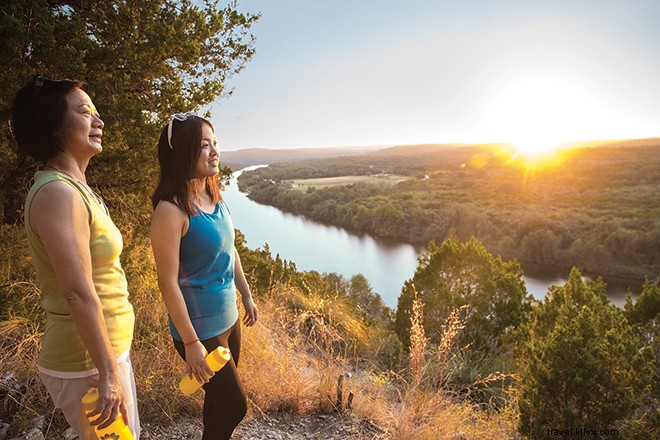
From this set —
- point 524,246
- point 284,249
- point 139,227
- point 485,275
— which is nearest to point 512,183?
point 524,246

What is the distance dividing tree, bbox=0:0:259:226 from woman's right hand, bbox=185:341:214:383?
2.97 metres

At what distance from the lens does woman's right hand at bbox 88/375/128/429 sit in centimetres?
104

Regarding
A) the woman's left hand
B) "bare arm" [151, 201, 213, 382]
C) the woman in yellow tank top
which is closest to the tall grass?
the woman's left hand

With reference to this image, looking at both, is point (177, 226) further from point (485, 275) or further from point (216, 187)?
point (485, 275)

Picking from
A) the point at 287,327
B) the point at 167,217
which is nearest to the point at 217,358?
the point at 167,217

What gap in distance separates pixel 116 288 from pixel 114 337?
132mm

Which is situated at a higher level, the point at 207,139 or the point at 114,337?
the point at 207,139

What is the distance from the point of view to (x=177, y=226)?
4.42 ft

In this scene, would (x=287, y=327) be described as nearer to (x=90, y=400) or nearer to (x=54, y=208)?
(x=90, y=400)

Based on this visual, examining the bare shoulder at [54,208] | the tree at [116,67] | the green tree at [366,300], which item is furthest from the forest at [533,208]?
the bare shoulder at [54,208]

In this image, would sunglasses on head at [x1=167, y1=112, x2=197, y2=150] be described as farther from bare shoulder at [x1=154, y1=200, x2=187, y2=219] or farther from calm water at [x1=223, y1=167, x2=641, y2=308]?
calm water at [x1=223, y1=167, x2=641, y2=308]

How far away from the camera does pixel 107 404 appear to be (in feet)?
3.44

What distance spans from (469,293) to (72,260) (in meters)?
6.32

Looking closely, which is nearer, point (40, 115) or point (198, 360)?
point (40, 115)
